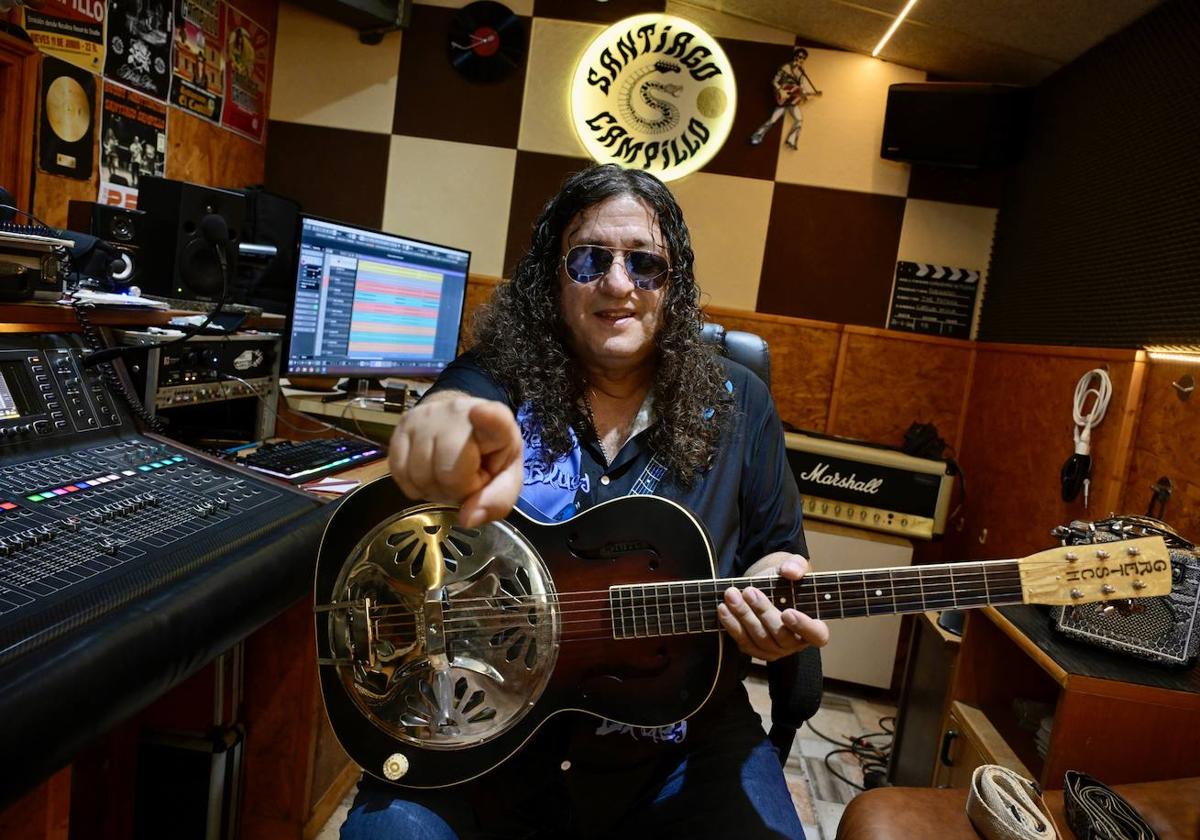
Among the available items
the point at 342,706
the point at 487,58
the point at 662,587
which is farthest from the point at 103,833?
the point at 487,58

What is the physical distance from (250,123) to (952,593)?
11.0 ft

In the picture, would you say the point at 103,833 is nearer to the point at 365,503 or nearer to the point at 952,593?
the point at 365,503

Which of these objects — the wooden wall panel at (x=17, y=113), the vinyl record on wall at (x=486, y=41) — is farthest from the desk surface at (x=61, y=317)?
the vinyl record on wall at (x=486, y=41)

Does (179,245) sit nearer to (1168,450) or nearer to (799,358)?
(799,358)

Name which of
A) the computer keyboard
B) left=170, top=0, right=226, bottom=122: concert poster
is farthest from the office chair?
left=170, top=0, right=226, bottom=122: concert poster

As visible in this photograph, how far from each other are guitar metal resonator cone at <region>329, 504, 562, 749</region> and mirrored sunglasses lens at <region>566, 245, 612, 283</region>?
51 cm

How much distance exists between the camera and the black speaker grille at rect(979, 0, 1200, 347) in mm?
1969

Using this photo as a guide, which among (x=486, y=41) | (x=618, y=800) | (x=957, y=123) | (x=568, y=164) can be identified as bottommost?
(x=618, y=800)

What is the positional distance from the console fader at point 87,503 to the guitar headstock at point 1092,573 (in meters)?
1.19

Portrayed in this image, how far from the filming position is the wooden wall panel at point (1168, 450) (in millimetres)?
1724

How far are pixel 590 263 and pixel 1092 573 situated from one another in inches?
37.2

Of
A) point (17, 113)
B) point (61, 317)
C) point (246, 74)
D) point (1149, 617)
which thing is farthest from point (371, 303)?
point (1149, 617)

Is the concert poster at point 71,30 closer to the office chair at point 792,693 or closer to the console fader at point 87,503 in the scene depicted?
the console fader at point 87,503

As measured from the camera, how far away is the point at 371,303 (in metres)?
2.15
